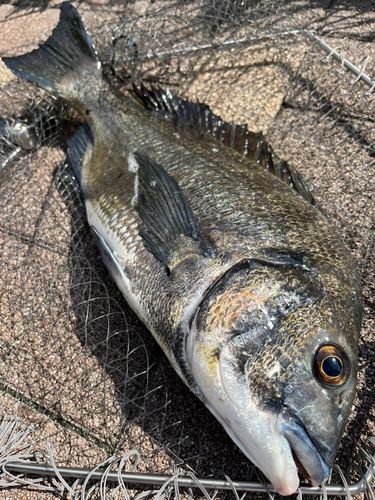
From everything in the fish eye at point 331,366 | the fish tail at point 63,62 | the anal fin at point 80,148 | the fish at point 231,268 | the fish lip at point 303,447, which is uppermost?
the fish tail at point 63,62

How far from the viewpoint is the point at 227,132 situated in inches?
93.9

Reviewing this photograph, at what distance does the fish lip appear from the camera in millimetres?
1252

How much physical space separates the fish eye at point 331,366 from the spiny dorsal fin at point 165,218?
63 cm

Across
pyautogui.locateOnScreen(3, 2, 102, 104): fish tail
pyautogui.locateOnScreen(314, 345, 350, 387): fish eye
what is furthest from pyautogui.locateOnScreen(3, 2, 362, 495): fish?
pyautogui.locateOnScreen(3, 2, 102, 104): fish tail

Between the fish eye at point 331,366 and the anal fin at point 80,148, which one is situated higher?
the anal fin at point 80,148

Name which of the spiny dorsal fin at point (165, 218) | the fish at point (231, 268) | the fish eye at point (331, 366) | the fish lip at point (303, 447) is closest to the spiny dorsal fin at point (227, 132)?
the fish at point (231, 268)

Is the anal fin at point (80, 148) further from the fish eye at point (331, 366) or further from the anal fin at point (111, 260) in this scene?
the fish eye at point (331, 366)

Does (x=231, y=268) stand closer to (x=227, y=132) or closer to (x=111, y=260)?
(x=111, y=260)

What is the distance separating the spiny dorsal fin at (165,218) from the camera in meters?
1.76

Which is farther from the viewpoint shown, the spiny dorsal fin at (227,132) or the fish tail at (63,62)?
the fish tail at (63,62)

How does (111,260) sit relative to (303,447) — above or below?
above

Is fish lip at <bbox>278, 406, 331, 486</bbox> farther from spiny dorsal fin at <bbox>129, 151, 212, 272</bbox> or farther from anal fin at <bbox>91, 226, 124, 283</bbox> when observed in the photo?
anal fin at <bbox>91, 226, 124, 283</bbox>

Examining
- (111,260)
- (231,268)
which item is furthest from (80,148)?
(231,268)

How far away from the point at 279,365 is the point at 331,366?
0.18 m
